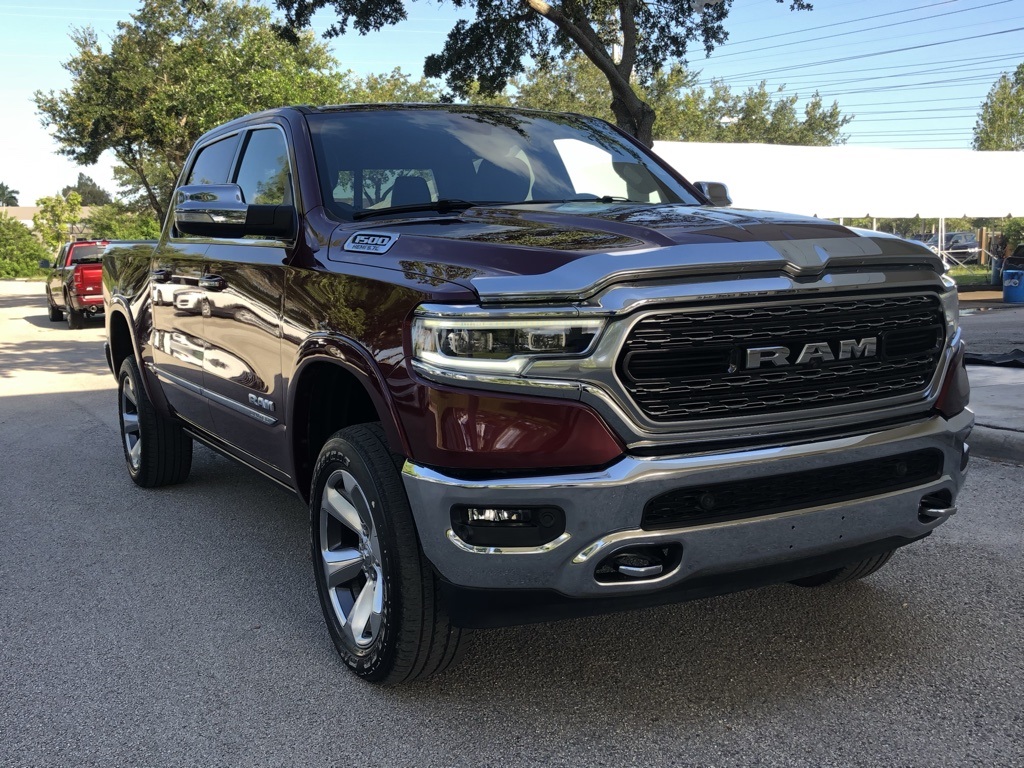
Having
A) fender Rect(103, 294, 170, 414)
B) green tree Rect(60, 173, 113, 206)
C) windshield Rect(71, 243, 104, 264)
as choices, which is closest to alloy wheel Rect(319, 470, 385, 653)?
fender Rect(103, 294, 170, 414)

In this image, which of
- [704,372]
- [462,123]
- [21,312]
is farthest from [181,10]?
[704,372]

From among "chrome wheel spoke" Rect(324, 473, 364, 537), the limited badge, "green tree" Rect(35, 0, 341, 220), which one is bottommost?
"chrome wheel spoke" Rect(324, 473, 364, 537)

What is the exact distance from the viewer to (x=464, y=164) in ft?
14.4

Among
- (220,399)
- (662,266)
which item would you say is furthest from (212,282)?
(662,266)

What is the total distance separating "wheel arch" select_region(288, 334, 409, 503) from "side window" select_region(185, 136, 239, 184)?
1920 millimetres

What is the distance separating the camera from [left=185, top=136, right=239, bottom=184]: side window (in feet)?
17.2

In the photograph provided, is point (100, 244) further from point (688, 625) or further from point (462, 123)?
point (688, 625)

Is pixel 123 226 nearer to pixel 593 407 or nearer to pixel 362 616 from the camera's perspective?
pixel 362 616

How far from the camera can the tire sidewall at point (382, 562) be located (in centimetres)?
309

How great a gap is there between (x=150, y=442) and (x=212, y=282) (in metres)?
1.83

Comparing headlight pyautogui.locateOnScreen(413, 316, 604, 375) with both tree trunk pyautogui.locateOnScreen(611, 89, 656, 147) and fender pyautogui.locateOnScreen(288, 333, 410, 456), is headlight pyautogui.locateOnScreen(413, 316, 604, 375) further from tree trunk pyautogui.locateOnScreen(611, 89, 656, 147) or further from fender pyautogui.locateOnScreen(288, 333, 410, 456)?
tree trunk pyautogui.locateOnScreen(611, 89, 656, 147)

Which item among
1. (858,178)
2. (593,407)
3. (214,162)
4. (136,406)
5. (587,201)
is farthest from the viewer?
(858,178)

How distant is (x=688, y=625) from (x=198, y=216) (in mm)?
2549

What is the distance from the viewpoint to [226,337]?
4.52m
